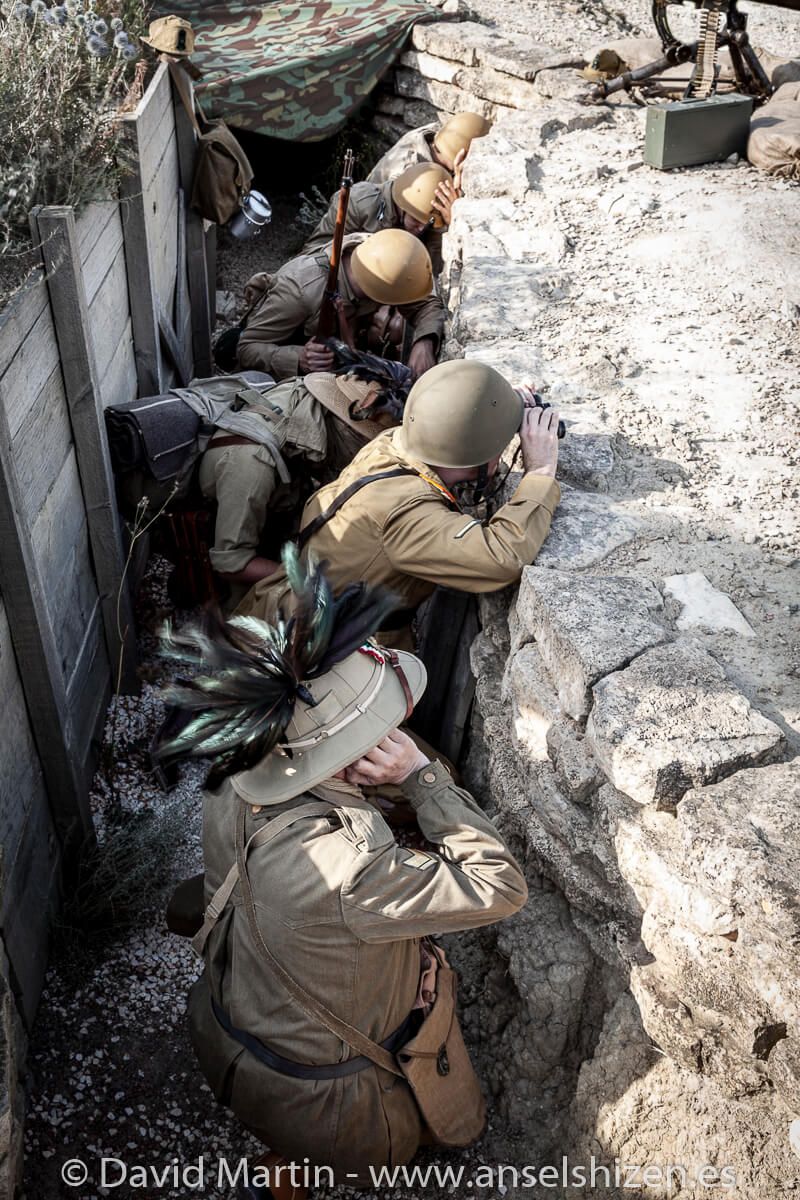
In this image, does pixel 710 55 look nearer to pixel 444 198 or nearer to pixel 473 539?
pixel 444 198

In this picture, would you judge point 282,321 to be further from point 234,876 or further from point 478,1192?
point 478,1192

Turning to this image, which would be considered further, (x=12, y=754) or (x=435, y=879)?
(x=12, y=754)

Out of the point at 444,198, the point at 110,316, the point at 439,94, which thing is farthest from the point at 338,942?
the point at 439,94

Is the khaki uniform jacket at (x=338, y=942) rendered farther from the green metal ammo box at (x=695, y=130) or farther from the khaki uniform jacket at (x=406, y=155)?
the khaki uniform jacket at (x=406, y=155)

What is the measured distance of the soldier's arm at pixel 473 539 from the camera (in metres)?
3.11

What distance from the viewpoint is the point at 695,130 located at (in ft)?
19.5

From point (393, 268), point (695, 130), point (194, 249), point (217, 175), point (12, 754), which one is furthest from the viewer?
point (194, 249)

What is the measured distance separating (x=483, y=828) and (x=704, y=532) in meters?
1.32

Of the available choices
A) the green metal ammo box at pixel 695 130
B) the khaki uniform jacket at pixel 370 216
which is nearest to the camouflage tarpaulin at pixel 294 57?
the khaki uniform jacket at pixel 370 216

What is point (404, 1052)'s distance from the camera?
262 centimetres

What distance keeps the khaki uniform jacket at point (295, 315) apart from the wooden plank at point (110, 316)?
3.50ft

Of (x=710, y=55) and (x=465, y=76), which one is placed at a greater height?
(x=710, y=55)

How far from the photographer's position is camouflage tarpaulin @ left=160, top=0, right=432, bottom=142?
7.98m

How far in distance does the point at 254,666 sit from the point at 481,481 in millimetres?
1508
